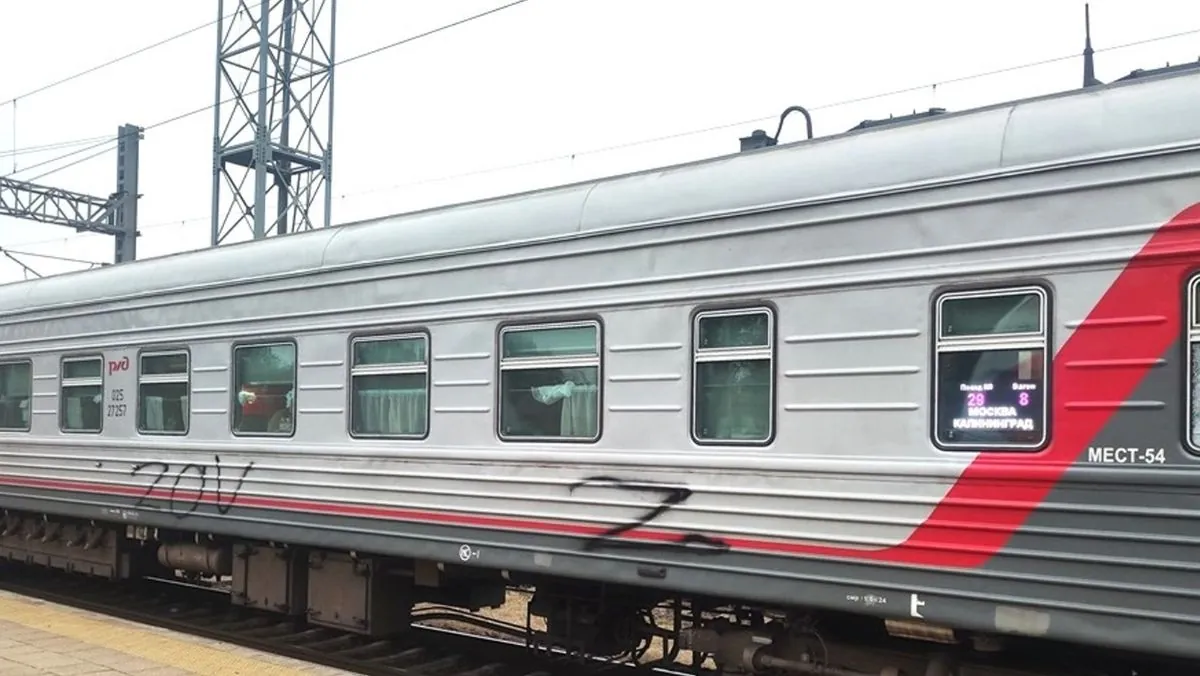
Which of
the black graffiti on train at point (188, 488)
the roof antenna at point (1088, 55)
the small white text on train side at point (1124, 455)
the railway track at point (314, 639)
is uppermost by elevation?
the roof antenna at point (1088, 55)

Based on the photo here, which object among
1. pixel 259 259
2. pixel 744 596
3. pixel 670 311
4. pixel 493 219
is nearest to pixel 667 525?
pixel 744 596

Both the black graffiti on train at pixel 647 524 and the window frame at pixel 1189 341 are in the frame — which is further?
the black graffiti on train at pixel 647 524

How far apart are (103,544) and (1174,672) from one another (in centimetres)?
1019

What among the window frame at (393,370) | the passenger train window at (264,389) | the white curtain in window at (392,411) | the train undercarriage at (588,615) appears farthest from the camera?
A: the passenger train window at (264,389)

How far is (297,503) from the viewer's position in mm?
8938

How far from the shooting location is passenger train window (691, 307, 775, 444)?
20.5 feet

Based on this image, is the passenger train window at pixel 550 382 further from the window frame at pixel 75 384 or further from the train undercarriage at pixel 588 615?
the window frame at pixel 75 384

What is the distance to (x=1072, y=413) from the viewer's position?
5184 mm

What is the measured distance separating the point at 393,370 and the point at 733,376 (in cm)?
293

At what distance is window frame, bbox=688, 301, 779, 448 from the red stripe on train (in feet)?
2.38

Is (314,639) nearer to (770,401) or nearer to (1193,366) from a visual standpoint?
(770,401)

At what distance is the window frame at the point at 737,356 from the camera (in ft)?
20.3

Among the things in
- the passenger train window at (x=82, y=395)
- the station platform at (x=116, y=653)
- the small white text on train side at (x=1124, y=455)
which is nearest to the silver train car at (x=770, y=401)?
the small white text on train side at (x=1124, y=455)

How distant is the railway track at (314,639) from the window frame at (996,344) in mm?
3437
